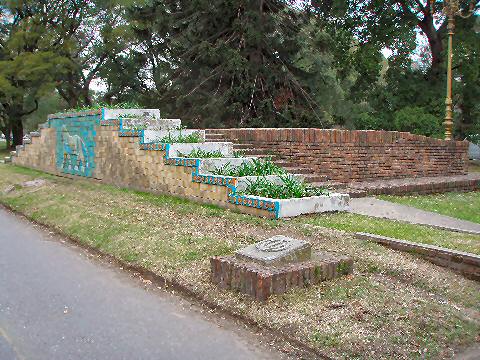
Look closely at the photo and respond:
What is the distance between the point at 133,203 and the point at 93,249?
2.44 m

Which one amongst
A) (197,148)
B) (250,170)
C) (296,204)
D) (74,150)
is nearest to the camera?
(296,204)

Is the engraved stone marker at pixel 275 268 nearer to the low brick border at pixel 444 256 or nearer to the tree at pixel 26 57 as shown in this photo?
the low brick border at pixel 444 256

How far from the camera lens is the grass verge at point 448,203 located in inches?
367

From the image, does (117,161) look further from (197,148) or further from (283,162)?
(283,162)

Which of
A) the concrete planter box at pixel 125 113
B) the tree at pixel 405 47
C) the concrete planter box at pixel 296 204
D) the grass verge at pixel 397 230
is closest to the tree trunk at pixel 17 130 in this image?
the tree at pixel 405 47

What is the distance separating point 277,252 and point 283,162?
5860 mm

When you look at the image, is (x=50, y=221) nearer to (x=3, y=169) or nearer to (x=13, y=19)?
(x=3, y=169)

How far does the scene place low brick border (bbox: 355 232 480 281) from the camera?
5516 mm

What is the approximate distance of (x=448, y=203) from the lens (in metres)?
10.5

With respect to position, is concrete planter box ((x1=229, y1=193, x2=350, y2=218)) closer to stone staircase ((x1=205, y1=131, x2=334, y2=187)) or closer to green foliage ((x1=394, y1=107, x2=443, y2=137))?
stone staircase ((x1=205, y1=131, x2=334, y2=187))

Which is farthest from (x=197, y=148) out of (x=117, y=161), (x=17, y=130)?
(x=17, y=130)

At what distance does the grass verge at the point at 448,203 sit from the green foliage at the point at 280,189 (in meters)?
2.22

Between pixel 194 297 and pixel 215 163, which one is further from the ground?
pixel 215 163

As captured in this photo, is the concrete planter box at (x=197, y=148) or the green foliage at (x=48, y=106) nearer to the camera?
the concrete planter box at (x=197, y=148)
